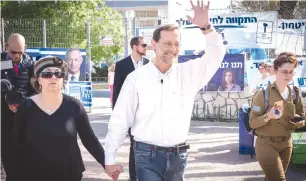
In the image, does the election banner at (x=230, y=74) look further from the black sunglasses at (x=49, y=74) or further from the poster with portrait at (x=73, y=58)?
the black sunglasses at (x=49, y=74)

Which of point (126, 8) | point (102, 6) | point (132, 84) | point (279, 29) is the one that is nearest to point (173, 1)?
point (279, 29)

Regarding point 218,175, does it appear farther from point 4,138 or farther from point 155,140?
point 155,140

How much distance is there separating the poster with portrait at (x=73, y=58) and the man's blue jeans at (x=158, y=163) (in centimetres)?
1071

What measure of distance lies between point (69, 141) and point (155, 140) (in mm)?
629

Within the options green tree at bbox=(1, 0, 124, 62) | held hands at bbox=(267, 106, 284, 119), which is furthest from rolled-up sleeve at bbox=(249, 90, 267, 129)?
green tree at bbox=(1, 0, 124, 62)

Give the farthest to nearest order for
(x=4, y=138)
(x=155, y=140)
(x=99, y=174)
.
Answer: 1. (x=99, y=174)
2. (x=4, y=138)
3. (x=155, y=140)

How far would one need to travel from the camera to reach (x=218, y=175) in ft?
23.2

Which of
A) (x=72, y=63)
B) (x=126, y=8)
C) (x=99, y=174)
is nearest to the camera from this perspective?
(x=99, y=174)

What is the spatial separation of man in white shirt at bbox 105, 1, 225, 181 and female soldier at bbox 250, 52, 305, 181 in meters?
1.18

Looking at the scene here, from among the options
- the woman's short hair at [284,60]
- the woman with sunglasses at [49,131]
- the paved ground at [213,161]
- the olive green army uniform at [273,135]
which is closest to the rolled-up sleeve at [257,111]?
the olive green army uniform at [273,135]

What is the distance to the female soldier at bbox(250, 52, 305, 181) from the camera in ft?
15.0

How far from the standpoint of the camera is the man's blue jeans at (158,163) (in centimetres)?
356

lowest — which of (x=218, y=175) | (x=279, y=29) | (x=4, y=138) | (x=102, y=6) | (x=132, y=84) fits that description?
(x=218, y=175)

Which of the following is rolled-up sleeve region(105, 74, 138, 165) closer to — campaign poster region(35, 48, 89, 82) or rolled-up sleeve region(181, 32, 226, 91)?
rolled-up sleeve region(181, 32, 226, 91)
